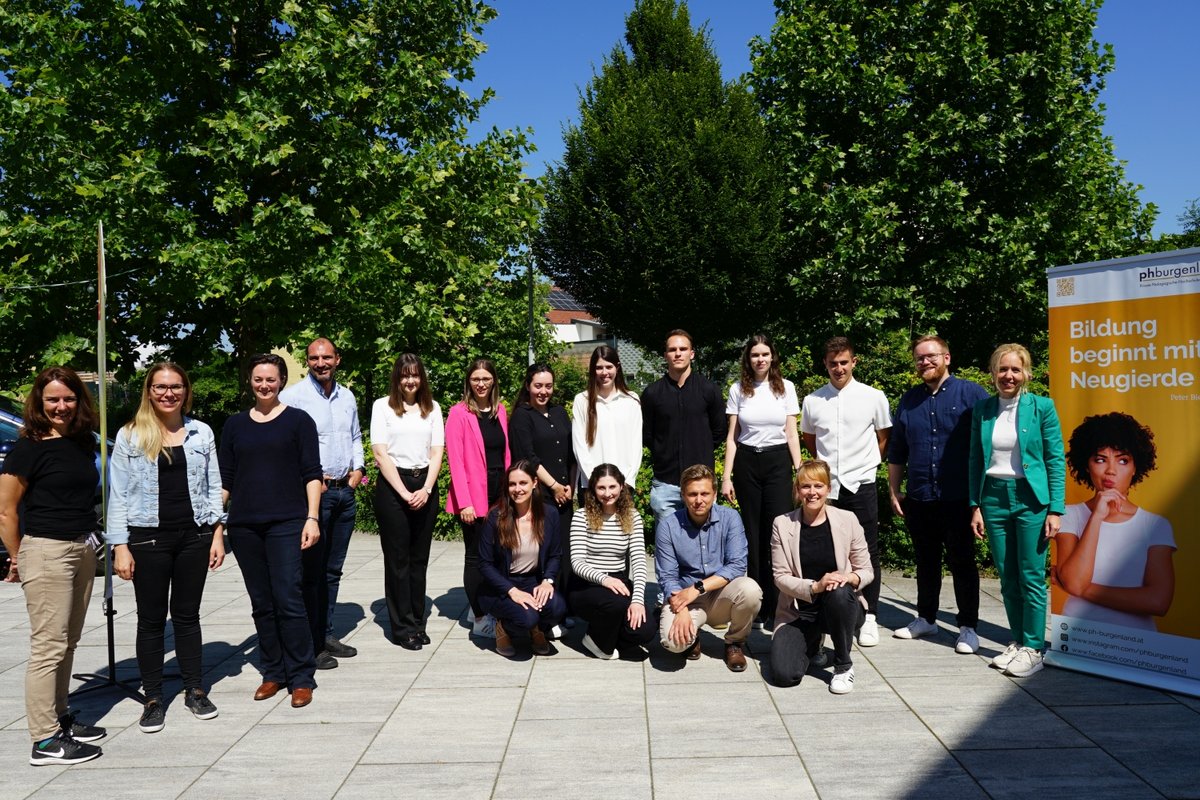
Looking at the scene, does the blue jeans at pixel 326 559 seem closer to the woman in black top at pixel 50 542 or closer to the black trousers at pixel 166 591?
the black trousers at pixel 166 591

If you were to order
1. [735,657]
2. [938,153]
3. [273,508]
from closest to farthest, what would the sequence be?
[273,508]
[735,657]
[938,153]

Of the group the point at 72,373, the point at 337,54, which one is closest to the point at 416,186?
the point at 337,54

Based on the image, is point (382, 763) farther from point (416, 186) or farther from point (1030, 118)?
point (1030, 118)

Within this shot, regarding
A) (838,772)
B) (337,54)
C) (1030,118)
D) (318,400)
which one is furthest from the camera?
(1030,118)

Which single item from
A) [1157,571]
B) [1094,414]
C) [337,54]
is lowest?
[1157,571]

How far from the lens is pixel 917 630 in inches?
259

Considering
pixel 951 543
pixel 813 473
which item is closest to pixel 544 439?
pixel 813 473

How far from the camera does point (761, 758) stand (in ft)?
14.4

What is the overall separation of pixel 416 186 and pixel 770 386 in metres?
11.3

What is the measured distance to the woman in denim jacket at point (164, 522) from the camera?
4.98 meters

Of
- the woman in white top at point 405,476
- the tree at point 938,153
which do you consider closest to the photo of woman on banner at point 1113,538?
the woman in white top at point 405,476

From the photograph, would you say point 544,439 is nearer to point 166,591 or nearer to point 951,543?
point 166,591

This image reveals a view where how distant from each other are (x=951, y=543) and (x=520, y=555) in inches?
113

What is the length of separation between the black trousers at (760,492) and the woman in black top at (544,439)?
4.04 feet
